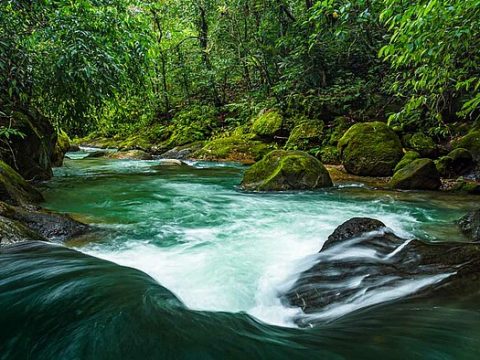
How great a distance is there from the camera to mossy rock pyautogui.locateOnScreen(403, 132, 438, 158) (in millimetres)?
10352

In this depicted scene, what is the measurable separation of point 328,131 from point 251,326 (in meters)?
12.0

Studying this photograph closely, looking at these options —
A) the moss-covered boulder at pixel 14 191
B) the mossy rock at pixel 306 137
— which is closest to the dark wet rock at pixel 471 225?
the moss-covered boulder at pixel 14 191

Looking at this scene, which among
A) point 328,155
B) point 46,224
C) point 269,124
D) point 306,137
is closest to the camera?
point 46,224

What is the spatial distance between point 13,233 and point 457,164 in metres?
9.47

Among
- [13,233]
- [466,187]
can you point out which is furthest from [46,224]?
[466,187]

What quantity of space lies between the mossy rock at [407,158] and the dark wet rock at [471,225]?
4.25 metres

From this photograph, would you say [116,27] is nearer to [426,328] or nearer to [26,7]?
[26,7]

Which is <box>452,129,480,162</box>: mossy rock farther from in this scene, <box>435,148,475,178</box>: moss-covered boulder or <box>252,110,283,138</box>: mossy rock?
<box>252,110,283,138</box>: mossy rock

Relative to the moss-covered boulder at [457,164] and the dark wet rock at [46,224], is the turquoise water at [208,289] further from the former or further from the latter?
the moss-covered boulder at [457,164]

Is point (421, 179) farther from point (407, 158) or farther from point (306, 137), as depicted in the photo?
point (306, 137)

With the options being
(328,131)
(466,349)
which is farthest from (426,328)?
(328,131)

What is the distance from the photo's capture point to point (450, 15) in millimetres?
4203

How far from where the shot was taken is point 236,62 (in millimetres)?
18812

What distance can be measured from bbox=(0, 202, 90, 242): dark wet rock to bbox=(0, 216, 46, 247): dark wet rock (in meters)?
0.27
